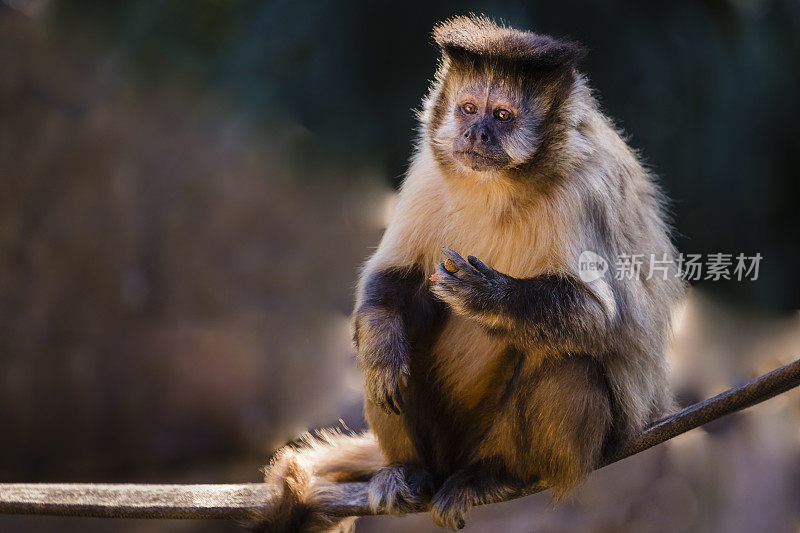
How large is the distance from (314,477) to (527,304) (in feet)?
4.07

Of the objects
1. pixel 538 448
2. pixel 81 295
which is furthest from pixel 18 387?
pixel 538 448

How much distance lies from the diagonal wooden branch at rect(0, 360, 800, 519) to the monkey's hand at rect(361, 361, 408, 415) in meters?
0.44

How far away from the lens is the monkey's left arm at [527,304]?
9.10ft

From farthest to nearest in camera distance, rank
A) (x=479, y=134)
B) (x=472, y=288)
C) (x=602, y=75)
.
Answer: (x=602, y=75) < (x=479, y=134) < (x=472, y=288)

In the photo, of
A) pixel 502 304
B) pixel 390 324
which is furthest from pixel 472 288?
pixel 390 324

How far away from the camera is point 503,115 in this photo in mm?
3010

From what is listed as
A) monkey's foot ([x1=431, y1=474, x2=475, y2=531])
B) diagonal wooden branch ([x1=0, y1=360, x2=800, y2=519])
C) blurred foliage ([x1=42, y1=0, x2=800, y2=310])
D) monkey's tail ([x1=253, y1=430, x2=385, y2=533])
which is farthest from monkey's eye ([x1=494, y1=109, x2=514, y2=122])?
blurred foliage ([x1=42, y1=0, x2=800, y2=310])

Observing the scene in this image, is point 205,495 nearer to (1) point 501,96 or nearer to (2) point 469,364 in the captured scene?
(2) point 469,364

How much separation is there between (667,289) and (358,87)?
3063mm

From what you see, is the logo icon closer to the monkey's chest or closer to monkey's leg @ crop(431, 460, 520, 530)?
the monkey's chest

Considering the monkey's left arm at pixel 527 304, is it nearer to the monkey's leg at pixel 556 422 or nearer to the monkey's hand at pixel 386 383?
the monkey's leg at pixel 556 422

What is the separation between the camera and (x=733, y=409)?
9.32 feet

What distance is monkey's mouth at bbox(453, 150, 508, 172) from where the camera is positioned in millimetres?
2900

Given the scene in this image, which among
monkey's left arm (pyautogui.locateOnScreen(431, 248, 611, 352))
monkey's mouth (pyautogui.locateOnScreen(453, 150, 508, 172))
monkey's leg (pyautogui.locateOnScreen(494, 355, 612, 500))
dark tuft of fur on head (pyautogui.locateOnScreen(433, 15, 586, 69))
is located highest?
dark tuft of fur on head (pyautogui.locateOnScreen(433, 15, 586, 69))
